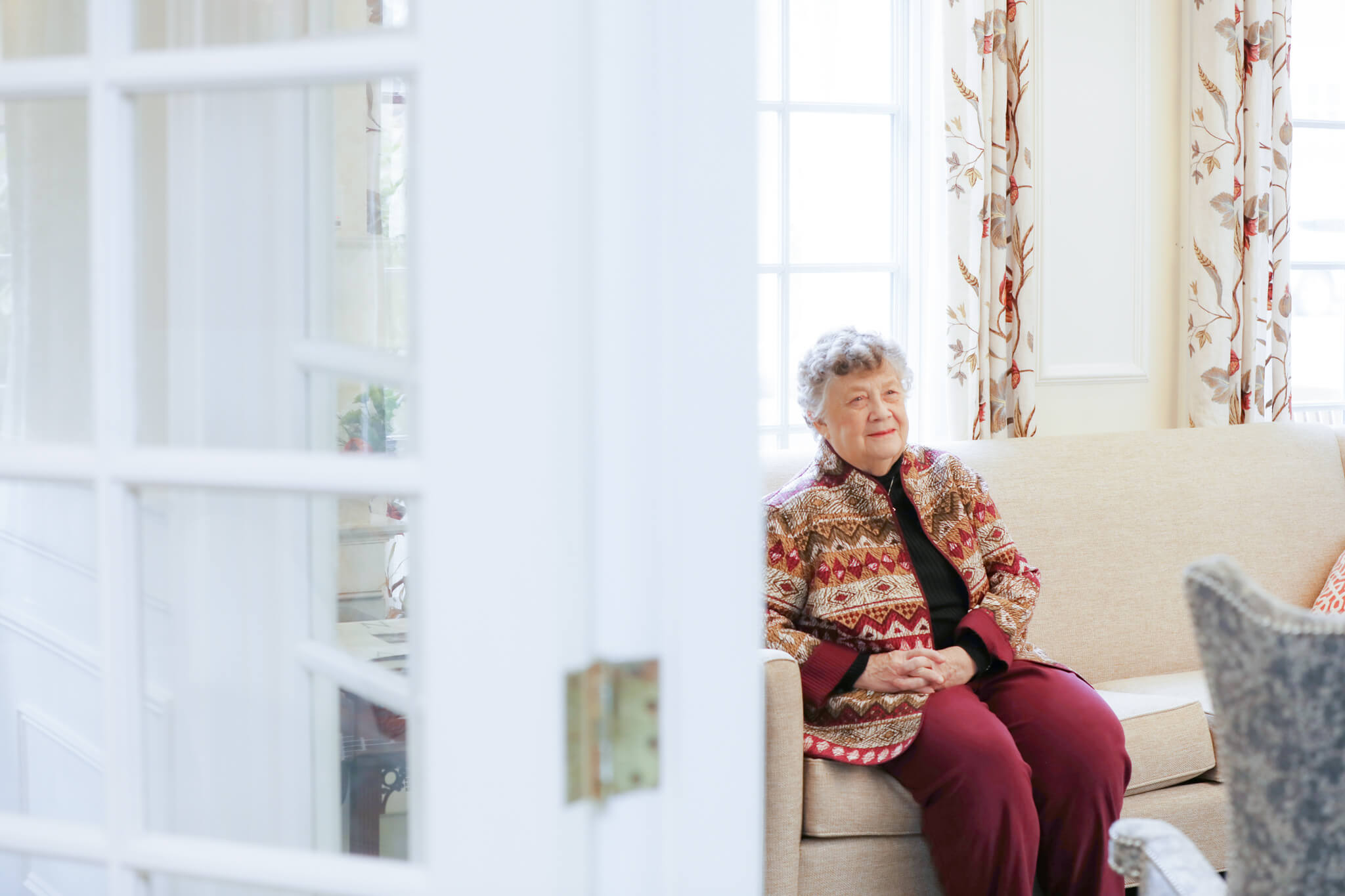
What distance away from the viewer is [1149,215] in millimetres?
3354

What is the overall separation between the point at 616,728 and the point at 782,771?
1.25 metres

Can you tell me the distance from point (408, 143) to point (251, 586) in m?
0.38

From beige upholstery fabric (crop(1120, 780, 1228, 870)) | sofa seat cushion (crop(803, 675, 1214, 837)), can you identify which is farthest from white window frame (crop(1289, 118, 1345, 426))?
beige upholstery fabric (crop(1120, 780, 1228, 870))

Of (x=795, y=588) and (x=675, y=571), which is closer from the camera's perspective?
(x=675, y=571)

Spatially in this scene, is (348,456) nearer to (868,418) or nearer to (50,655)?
(50,655)

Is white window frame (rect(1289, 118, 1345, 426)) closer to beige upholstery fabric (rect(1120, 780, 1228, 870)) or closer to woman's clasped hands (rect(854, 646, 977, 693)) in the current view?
beige upholstery fabric (rect(1120, 780, 1228, 870))

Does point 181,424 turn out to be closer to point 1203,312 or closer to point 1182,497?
point 1182,497

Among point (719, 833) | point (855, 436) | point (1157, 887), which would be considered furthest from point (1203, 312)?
point (719, 833)

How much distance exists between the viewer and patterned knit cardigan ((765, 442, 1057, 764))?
2223mm

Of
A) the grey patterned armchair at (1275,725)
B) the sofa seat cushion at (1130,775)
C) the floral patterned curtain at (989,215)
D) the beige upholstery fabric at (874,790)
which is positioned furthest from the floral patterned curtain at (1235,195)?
the grey patterned armchair at (1275,725)

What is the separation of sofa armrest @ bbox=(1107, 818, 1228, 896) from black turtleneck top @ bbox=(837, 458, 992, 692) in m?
0.88

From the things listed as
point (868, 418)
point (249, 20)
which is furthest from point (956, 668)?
point (249, 20)

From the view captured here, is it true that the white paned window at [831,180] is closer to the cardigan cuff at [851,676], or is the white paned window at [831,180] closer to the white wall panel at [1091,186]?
the white wall panel at [1091,186]

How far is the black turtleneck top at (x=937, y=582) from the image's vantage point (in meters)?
2.33
